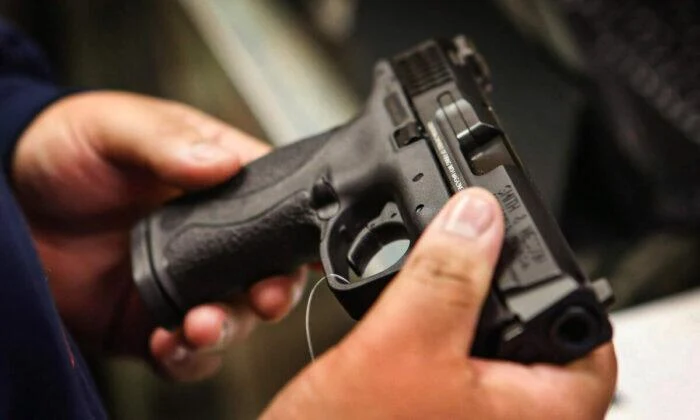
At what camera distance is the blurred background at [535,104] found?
100cm

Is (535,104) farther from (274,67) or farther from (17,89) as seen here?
(17,89)

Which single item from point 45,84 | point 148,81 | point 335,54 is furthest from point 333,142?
point 148,81

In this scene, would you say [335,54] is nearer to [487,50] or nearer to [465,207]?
[487,50]

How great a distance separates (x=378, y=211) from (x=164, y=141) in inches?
10.7

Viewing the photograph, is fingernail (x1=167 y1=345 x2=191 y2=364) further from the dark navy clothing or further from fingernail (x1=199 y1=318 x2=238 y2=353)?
the dark navy clothing

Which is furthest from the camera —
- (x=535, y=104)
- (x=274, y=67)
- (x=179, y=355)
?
(x=274, y=67)

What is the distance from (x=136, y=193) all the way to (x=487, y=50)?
63 cm

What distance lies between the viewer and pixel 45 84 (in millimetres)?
871

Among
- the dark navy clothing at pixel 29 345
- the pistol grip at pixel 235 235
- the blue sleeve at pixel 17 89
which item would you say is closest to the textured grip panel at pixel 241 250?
the pistol grip at pixel 235 235

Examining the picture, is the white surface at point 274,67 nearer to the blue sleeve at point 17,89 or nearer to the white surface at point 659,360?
the blue sleeve at point 17,89

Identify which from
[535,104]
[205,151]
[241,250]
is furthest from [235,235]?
[535,104]

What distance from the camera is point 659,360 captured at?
2.37 ft

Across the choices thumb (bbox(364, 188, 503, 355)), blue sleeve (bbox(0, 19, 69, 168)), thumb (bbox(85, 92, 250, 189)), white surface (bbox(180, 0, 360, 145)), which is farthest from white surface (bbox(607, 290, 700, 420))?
blue sleeve (bbox(0, 19, 69, 168))

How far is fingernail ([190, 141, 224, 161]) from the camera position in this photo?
726mm
